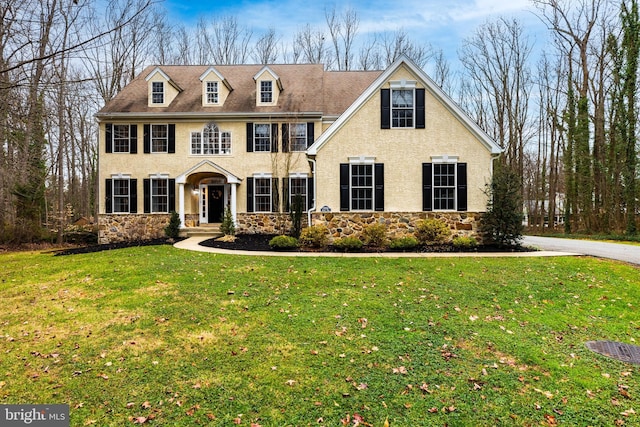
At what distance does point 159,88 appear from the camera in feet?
59.8

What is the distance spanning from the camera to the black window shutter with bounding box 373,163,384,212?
13062 millimetres

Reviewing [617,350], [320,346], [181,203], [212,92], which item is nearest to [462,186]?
[617,350]

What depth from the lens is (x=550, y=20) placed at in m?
21.5

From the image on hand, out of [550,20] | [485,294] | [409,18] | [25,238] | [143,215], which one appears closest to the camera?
[485,294]

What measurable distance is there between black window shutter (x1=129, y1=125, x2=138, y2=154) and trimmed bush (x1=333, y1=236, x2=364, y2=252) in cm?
1238

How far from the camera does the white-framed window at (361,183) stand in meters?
13.1

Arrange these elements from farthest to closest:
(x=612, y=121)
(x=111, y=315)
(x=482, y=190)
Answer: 1. (x=612, y=121)
2. (x=482, y=190)
3. (x=111, y=315)

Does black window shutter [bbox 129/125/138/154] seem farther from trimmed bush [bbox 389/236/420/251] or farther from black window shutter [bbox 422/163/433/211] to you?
black window shutter [bbox 422/163/433/211]

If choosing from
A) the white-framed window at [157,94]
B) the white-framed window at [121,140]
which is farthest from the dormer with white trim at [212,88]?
the white-framed window at [121,140]

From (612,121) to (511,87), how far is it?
26.6 feet

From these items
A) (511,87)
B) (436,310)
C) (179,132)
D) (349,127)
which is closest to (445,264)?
(436,310)

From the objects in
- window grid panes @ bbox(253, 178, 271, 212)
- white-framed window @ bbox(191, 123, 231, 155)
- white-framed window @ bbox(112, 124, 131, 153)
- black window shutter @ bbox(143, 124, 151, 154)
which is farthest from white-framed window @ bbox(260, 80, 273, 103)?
white-framed window @ bbox(112, 124, 131, 153)

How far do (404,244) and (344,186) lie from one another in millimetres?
3131

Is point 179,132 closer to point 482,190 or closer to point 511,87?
point 482,190
